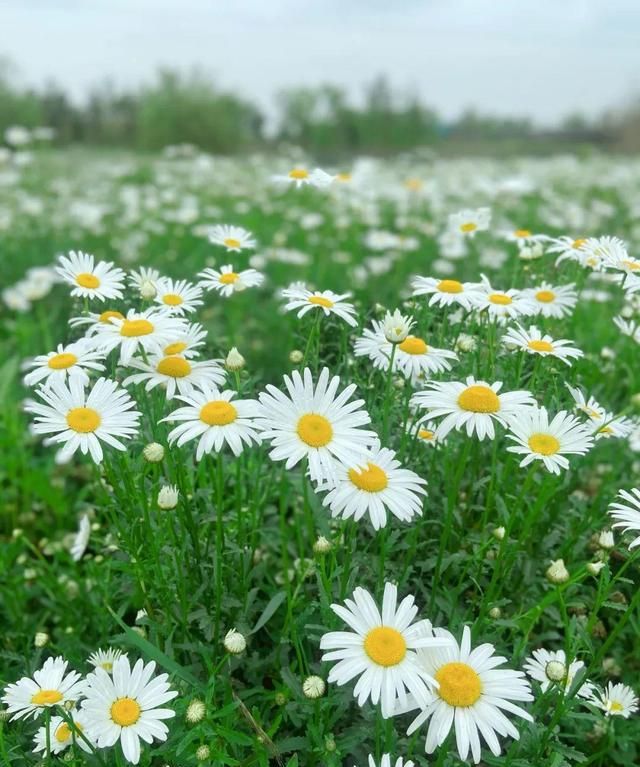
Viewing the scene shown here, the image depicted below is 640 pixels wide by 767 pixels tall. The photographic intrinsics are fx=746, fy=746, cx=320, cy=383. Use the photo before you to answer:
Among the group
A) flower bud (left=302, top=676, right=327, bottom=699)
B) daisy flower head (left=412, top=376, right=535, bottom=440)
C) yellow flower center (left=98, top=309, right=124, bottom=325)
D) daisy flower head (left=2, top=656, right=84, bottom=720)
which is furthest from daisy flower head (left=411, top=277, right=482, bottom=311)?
daisy flower head (left=2, top=656, right=84, bottom=720)

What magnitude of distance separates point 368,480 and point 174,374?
0.53 meters

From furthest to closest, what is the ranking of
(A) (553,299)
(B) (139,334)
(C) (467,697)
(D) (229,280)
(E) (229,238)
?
1. (E) (229,238)
2. (A) (553,299)
3. (D) (229,280)
4. (B) (139,334)
5. (C) (467,697)

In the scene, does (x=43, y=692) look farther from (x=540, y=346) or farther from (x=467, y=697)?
(x=540, y=346)

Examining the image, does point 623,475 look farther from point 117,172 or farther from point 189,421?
point 117,172

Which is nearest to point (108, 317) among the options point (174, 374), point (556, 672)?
point (174, 374)

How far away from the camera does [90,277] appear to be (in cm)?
203

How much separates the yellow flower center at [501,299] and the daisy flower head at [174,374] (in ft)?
2.52

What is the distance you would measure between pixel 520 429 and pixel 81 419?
3.12ft

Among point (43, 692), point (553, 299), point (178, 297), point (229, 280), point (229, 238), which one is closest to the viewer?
point (43, 692)

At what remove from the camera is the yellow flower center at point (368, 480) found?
1.49 metres

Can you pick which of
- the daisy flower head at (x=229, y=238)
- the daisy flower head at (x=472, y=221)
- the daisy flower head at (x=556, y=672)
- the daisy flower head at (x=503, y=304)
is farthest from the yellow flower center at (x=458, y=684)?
the daisy flower head at (x=472, y=221)

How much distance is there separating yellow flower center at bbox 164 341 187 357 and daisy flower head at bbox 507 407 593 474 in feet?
2.58

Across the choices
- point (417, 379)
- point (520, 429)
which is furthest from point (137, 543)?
point (520, 429)

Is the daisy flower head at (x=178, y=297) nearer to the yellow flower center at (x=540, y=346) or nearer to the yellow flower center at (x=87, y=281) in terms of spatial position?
the yellow flower center at (x=87, y=281)
